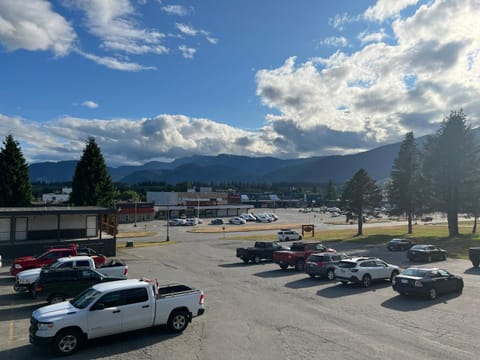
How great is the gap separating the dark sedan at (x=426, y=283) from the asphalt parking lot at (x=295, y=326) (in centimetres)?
42

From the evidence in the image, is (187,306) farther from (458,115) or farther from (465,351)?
(458,115)

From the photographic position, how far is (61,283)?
16.8 m

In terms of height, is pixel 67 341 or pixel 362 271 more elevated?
pixel 362 271

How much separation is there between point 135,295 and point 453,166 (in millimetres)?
48317

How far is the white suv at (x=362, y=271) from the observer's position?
21.6 metres

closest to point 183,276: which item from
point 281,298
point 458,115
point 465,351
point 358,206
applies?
point 281,298

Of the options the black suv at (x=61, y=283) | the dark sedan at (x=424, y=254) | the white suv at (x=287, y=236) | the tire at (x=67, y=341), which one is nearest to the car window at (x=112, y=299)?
the tire at (x=67, y=341)

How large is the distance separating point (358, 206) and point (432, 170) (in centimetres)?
1171

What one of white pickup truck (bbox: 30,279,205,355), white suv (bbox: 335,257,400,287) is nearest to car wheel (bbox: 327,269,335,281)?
white suv (bbox: 335,257,400,287)

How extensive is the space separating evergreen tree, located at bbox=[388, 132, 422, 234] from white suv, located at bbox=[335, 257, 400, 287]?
38298mm

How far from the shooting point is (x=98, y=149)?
2053 inches

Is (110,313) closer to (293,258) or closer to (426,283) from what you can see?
(426,283)

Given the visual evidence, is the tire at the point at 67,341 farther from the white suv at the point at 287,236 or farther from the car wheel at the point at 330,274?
the white suv at the point at 287,236

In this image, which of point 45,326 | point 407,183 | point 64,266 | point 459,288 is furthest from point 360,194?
point 45,326
